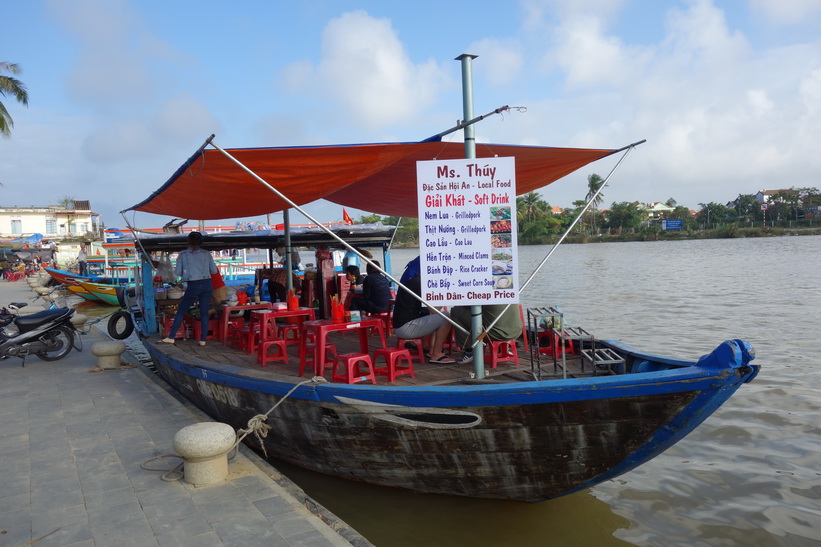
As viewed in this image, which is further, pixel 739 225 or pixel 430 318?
pixel 739 225

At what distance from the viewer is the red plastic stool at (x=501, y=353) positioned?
5.19 metres

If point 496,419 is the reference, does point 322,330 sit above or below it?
above

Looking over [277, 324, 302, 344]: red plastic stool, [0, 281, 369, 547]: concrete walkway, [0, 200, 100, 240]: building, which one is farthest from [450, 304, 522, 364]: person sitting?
[0, 200, 100, 240]: building

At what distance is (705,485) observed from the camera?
554 centimetres

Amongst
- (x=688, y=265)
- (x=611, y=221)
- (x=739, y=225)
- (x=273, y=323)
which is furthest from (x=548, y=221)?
(x=273, y=323)

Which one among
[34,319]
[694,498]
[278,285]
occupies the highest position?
[278,285]

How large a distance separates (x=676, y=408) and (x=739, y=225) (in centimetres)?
7479

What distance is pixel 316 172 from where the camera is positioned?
463cm

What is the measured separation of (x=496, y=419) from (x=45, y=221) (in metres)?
70.1

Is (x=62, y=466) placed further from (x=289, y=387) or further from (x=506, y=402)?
(x=506, y=402)

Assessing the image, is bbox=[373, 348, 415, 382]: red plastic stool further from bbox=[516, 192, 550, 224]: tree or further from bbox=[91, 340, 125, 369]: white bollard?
bbox=[516, 192, 550, 224]: tree

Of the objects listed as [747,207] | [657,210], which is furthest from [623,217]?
[657,210]

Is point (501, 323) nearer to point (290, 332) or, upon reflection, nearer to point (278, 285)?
point (290, 332)

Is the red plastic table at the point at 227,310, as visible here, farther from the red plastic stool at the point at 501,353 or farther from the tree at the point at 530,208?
the tree at the point at 530,208
